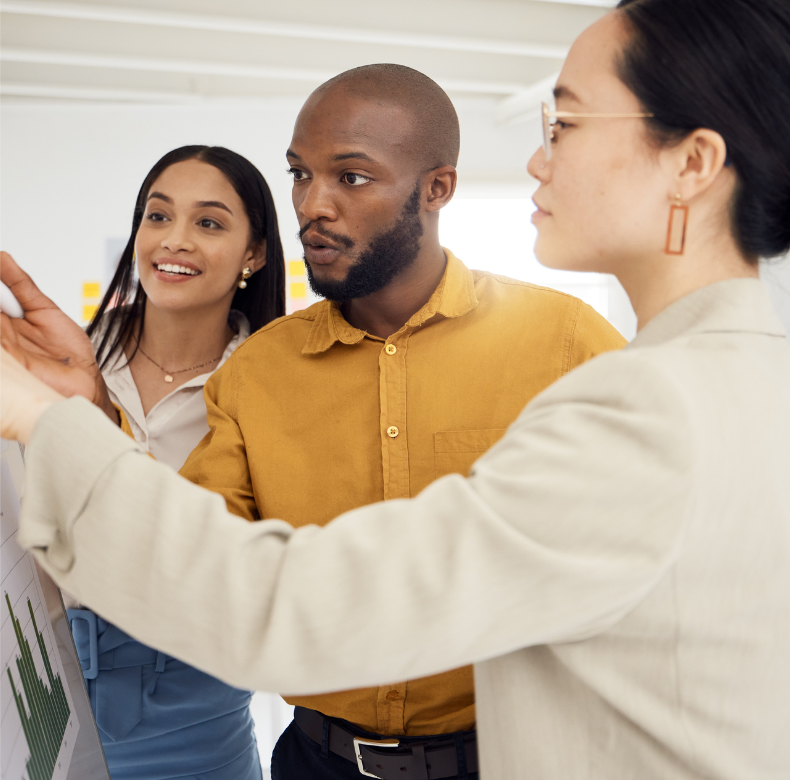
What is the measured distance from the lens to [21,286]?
2.81 feet

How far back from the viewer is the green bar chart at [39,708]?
81cm

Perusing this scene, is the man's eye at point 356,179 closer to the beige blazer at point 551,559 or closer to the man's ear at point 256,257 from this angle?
the man's ear at point 256,257

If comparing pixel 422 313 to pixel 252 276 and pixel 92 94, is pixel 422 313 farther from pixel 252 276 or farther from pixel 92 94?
pixel 92 94

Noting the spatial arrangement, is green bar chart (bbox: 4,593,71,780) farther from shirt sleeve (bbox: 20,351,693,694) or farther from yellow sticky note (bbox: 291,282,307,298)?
yellow sticky note (bbox: 291,282,307,298)

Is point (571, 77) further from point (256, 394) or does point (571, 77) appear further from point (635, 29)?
point (256, 394)

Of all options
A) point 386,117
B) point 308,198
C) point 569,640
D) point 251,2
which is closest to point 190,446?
point 308,198

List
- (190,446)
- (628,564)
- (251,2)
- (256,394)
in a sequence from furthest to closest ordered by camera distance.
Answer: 1. (251,2)
2. (190,446)
3. (256,394)
4. (628,564)

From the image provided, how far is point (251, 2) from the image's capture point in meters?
4.11

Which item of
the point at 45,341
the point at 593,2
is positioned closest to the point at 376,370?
the point at 45,341

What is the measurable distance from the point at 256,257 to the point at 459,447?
971 mm

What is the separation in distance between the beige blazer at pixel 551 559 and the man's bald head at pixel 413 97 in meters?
0.90

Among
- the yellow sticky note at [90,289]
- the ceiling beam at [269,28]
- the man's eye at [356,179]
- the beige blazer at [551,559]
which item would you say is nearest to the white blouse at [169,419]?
the man's eye at [356,179]

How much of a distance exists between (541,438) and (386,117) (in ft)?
3.22

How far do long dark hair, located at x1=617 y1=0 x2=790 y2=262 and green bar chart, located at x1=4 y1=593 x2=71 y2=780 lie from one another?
0.89 meters
